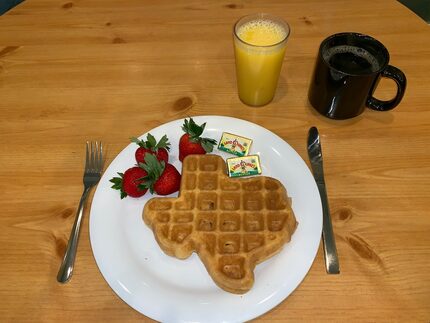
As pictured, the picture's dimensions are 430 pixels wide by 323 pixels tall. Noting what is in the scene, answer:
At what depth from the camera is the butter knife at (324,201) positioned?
97 centimetres

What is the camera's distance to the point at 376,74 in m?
1.12

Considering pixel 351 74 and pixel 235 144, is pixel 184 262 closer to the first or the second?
pixel 235 144

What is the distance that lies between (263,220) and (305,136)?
0.40m

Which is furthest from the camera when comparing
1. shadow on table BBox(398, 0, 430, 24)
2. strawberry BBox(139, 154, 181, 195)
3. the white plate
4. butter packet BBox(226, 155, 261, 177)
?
shadow on table BBox(398, 0, 430, 24)

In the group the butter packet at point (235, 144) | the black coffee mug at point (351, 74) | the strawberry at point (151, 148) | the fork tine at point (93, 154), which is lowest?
the butter packet at point (235, 144)

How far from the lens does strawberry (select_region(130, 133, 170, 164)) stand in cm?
113

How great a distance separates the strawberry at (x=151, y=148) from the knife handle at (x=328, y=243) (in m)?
0.53

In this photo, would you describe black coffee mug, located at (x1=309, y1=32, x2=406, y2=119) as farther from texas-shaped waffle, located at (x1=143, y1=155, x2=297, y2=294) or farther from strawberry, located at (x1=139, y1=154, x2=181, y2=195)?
strawberry, located at (x1=139, y1=154, x2=181, y2=195)

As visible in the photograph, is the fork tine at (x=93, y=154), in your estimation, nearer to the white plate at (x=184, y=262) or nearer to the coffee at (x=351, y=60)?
the white plate at (x=184, y=262)

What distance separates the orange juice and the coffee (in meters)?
0.17

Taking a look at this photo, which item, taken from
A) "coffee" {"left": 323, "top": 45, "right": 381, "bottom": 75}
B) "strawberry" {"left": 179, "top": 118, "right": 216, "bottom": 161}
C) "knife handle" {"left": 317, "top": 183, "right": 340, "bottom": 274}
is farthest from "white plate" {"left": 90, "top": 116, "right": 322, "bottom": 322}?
"coffee" {"left": 323, "top": 45, "right": 381, "bottom": 75}

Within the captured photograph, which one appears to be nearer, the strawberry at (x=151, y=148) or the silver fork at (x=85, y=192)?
the silver fork at (x=85, y=192)

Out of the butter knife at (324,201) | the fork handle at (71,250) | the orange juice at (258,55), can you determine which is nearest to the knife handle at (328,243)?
the butter knife at (324,201)

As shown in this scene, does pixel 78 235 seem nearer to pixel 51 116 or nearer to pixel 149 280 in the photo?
pixel 149 280
